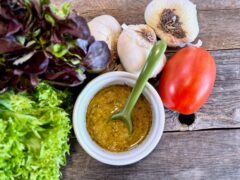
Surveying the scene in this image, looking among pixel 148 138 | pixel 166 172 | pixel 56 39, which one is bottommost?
pixel 166 172

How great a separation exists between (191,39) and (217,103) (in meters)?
0.17

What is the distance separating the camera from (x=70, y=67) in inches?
34.0

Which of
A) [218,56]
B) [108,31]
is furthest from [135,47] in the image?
[218,56]

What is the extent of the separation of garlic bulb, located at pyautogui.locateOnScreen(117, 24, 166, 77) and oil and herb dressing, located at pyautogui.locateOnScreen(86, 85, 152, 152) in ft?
0.18

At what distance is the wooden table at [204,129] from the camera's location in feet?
3.33

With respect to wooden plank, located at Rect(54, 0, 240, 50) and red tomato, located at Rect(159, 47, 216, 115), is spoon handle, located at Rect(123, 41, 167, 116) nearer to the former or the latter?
red tomato, located at Rect(159, 47, 216, 115)

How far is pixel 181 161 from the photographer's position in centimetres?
102

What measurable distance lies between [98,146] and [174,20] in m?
0.35

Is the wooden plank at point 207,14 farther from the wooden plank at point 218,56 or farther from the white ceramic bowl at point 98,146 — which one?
the white ceramic bowl at point 98,146

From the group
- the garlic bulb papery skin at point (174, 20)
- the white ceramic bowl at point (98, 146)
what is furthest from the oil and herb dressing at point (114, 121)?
the garlic bulb papery skin at point (174, 20)

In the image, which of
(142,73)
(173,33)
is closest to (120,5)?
(173,33)

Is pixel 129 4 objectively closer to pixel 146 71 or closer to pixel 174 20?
pixel 174 20

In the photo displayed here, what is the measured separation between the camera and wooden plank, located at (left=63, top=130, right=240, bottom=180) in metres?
1.01

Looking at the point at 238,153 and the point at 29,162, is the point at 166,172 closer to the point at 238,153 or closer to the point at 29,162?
the point at 238,153
